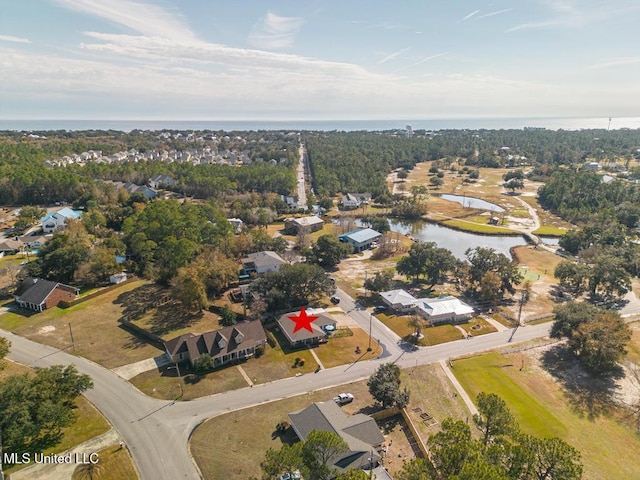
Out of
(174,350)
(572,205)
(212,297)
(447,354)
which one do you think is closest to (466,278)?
(447,354)

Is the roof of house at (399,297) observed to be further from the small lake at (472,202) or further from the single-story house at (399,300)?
the small lake at (472,202)

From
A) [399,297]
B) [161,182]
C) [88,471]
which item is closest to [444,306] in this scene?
[399,297]

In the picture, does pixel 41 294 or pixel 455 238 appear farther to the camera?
pixel 455 238

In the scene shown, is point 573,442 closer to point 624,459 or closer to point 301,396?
point 624,459

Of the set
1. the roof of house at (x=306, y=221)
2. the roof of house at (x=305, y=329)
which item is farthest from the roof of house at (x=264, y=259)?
the roof of house at (x=306, y=221)

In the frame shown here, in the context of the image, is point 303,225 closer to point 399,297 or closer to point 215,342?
point 399,297
